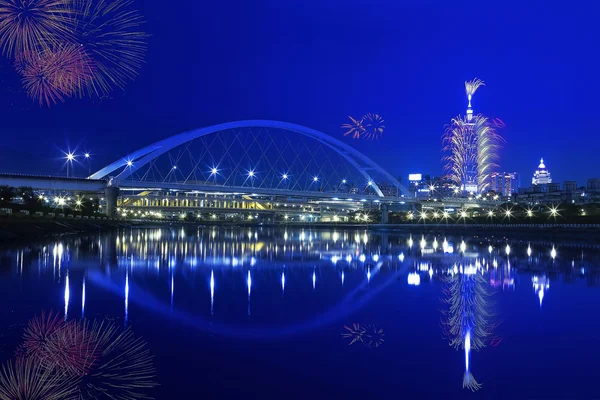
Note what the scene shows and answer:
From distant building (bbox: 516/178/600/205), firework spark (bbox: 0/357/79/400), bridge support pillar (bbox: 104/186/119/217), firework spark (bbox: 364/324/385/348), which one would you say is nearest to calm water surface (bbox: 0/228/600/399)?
firework spark (bbox: 364/324/385/348)

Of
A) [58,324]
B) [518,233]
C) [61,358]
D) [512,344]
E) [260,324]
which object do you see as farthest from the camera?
[518,233]

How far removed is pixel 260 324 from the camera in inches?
392

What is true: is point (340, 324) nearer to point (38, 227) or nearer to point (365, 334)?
point (365, 334)

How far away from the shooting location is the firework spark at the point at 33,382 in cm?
595

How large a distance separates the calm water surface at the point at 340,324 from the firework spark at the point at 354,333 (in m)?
0.05

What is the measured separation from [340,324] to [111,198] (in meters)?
59.6

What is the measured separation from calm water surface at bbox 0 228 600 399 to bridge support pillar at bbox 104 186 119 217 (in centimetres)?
4648

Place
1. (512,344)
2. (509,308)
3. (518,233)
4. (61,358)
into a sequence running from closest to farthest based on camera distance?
(61,358) < (512,344) < (509,308) < (518,233)

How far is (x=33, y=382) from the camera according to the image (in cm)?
633

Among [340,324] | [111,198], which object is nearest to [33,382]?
[340,324]

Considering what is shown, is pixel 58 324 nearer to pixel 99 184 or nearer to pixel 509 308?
pixel 509 308

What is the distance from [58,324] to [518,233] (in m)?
52.1

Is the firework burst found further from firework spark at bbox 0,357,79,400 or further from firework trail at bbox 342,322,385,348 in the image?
firework trail at bbox 342,322,385,348

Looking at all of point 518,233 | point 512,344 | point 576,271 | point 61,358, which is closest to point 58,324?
point 61,358
